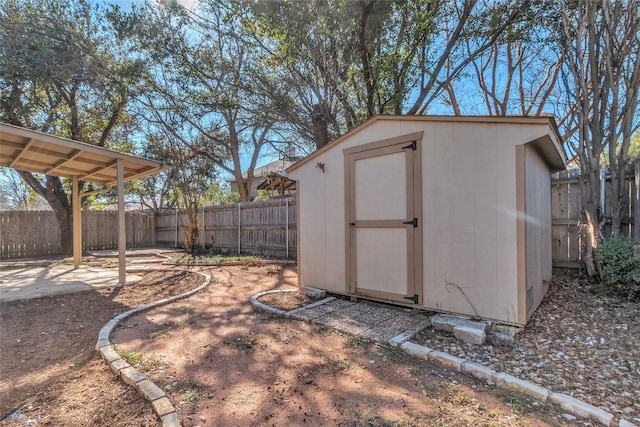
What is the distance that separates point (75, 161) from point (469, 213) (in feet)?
22.8

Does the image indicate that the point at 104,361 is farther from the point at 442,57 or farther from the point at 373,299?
the point at 442,57

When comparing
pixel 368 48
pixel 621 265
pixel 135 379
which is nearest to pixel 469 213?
pixel 621 265

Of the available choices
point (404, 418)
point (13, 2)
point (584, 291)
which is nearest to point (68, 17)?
point (13, 2)

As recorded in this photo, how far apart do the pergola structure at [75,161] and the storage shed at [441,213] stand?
3663 millimetres

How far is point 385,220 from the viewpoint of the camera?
4.06 meters

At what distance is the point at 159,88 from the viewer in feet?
30.4

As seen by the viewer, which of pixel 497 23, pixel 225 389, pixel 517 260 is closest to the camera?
pixel 225 389

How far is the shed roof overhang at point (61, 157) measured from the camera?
4.62m

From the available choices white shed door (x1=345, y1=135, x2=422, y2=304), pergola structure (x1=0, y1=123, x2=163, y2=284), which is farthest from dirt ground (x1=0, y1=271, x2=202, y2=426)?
white shed door (x1=345, y1=135, x2=422, y2=304)

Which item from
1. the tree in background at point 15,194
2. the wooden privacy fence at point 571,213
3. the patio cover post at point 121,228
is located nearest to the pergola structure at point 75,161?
the patio cover post at point 121,228

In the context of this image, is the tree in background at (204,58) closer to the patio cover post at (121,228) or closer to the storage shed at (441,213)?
the patio cover post at (121,228)

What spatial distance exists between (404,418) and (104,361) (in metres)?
2.58

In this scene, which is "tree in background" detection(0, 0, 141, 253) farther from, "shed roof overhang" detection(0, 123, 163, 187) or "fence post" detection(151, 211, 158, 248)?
"fence post" detection(151, 211, 158, 248)

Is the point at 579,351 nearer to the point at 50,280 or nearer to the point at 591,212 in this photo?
the point at 591,212
